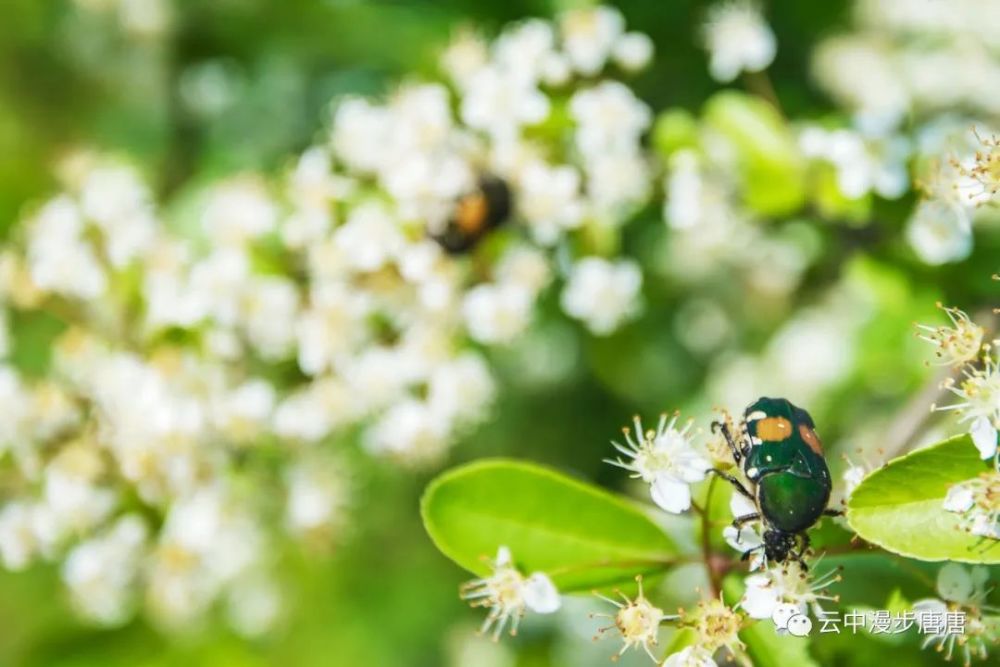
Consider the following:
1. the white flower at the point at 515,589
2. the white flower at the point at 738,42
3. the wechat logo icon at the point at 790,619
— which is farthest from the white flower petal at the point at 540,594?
the white flower at the point at 738,42

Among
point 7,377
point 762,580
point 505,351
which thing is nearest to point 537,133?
point 505,351

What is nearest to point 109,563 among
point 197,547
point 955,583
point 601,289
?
point 197,547

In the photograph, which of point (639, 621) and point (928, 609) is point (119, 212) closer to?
point (639, 621)

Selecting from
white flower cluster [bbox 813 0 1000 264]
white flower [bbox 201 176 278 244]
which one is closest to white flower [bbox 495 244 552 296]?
white flower [bbox 201 176 278 244]

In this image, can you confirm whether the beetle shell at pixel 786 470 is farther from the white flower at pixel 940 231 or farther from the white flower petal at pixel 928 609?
the white flower at pixel 940 231

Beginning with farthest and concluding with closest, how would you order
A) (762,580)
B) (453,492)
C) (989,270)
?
(989,270)
(453,492)
(762,580)

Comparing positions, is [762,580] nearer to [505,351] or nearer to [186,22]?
[505,351]
